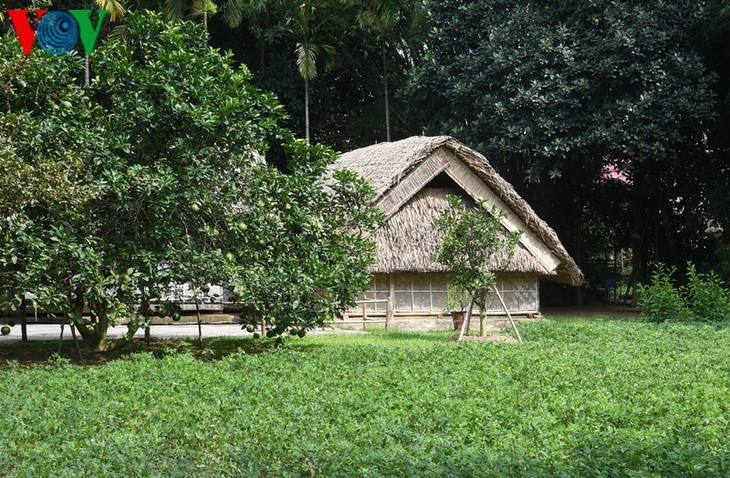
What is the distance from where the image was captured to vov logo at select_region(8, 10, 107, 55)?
464 inches

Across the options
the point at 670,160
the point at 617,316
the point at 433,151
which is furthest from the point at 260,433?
the point at 670,160

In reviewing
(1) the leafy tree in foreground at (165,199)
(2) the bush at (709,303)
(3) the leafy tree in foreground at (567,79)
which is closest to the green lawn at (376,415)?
(1) the leafy tree in foreground at (165,199)

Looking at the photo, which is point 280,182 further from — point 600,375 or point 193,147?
point 600,375

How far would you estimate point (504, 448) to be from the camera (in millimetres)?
6480

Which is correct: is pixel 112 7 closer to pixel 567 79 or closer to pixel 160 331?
pixel 160 331

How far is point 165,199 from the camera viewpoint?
1162 cm

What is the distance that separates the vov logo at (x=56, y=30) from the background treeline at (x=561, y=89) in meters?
10.0

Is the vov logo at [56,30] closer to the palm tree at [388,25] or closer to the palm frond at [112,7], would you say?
the palm frond at [112,7]

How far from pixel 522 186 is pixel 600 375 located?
1602 cm

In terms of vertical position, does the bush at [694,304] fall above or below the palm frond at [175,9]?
below

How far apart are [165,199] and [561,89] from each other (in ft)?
40.1

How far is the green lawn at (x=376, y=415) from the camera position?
5.97m

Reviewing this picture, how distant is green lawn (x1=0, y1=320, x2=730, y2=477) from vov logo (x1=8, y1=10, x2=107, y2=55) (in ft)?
13.9

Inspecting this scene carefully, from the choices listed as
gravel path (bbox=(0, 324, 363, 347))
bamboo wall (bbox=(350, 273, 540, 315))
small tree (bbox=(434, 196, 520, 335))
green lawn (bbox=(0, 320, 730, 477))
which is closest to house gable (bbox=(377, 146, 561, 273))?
bamboo wall (bbox=(350, 273, 540, 315))
